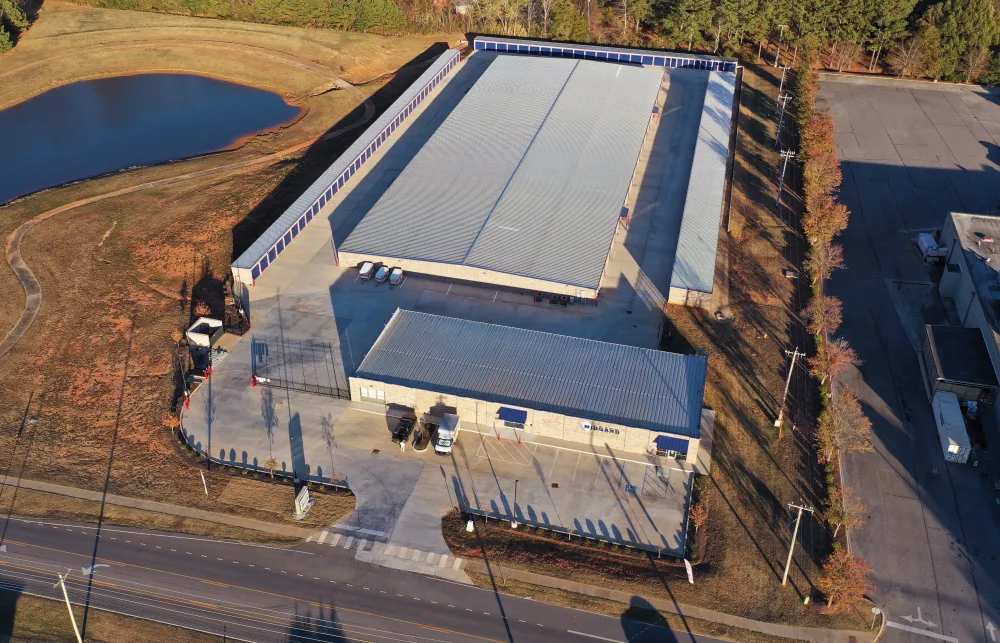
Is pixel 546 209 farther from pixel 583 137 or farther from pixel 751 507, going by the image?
pixel 751 507

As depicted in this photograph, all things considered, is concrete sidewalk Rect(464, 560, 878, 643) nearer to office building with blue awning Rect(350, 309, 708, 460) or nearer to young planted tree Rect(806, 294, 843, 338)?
office building with blue awning Rect(350, 309, 708, 460)

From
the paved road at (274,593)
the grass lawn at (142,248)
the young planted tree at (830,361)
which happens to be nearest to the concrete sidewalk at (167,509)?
the grass lawn at (142,248)

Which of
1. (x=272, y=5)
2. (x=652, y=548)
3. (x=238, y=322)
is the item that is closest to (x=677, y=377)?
(x=652, y=548)

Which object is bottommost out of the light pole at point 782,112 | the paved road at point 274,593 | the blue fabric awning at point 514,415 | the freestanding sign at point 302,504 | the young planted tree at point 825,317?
the paved road at point 274,593

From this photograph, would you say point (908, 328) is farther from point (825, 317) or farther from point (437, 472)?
point (437, 472)

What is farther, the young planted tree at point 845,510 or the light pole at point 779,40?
the light pole at point 779,40

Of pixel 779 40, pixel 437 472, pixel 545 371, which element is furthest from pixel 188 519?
pixel 779 40

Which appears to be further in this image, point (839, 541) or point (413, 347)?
point (413, 347)

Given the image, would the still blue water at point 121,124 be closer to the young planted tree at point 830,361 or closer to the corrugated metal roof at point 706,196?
the corrugated metal roof at point 706,196
